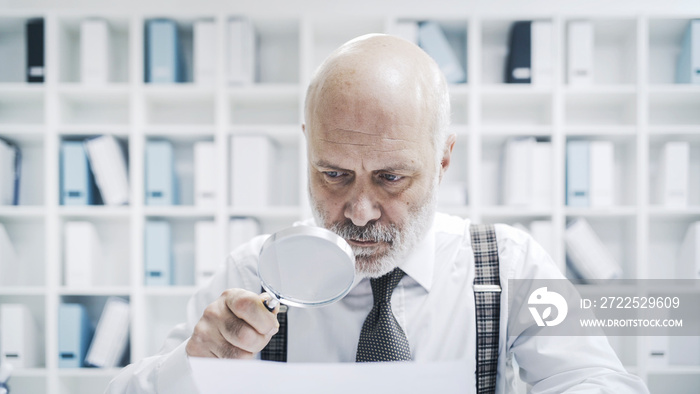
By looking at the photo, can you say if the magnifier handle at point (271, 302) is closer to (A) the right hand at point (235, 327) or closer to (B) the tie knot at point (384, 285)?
(A) the right hand at point (235, 327)

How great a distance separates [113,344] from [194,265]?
573mm

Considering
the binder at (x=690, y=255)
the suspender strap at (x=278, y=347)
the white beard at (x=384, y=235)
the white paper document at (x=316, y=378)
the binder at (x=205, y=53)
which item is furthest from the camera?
the binder at (x=205, y=53)

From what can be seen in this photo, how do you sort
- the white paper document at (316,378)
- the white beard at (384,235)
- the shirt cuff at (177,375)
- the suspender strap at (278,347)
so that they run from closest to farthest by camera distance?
the white paper document at (316,378)
the shirt cuff at (177,375)
the white beard at (384,235)
the suspender strap at (278,347)

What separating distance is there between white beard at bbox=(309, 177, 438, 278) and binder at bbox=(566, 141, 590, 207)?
176 centimetres

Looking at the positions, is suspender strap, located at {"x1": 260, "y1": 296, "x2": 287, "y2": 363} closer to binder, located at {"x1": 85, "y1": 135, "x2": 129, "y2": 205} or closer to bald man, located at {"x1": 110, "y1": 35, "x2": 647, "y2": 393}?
bald man, located at {"x1": 110, "y1": 35, "x2": 647, "y2": 393}

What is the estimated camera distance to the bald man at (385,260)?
89 centimetres

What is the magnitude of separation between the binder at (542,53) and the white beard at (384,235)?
1.83m

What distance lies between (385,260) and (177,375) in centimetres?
44

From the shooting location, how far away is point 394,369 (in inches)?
26.7

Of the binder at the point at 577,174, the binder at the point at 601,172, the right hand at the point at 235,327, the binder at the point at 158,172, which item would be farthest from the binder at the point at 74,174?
the binder at the point at 601,172

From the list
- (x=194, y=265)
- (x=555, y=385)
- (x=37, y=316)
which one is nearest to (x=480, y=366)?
(x=555, y=385)

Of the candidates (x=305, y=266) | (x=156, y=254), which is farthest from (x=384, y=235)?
(x=156, y=254)

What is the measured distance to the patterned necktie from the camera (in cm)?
94

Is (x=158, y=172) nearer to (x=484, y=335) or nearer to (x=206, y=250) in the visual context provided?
(x=206, y=250)
